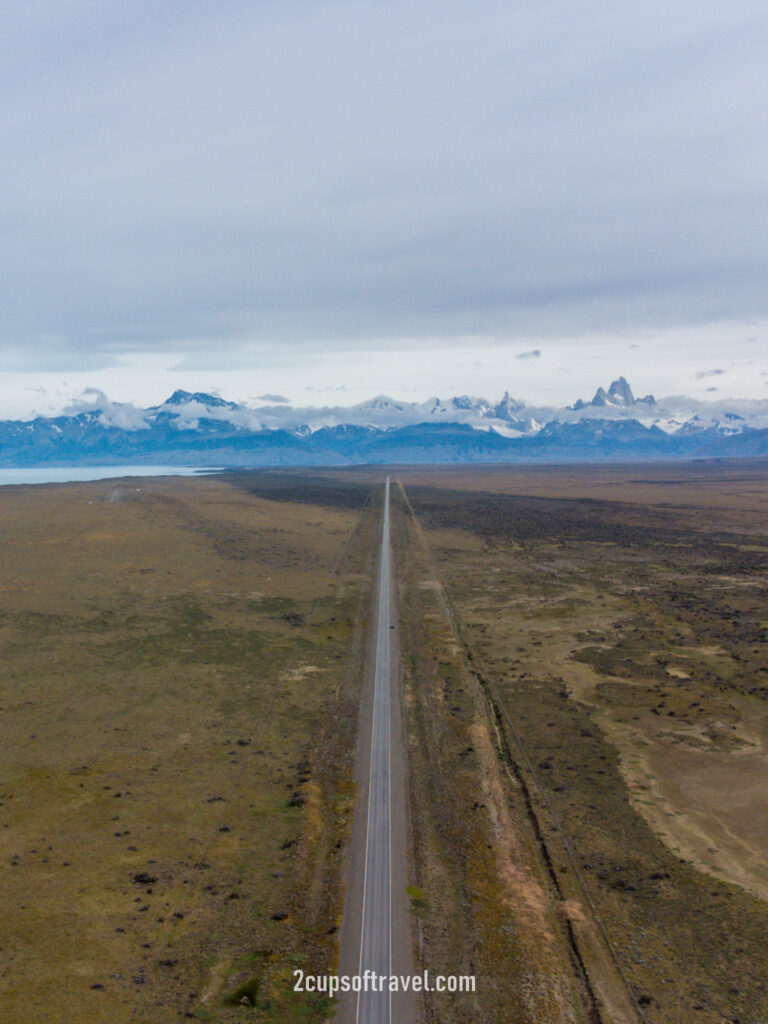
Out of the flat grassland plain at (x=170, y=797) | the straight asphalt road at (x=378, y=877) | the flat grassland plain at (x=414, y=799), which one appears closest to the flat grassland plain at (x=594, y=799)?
the flat grassland plain at (x=414, y=799)

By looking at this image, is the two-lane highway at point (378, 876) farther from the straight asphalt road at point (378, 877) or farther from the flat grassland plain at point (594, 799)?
the flat grassland plain at point (594, 799)

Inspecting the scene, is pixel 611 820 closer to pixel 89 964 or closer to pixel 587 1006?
pixel 587 1006

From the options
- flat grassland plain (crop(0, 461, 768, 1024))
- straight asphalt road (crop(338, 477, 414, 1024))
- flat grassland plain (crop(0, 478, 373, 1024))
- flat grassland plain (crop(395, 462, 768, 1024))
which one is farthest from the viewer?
flat grassland plain (crop(395, 462, 768, 1024))

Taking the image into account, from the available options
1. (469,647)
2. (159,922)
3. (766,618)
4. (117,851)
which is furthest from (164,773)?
(766,618)

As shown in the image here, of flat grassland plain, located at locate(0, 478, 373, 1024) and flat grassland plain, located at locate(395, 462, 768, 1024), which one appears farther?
flat grassland plain, located at locate(395, 462, 768, 1024)

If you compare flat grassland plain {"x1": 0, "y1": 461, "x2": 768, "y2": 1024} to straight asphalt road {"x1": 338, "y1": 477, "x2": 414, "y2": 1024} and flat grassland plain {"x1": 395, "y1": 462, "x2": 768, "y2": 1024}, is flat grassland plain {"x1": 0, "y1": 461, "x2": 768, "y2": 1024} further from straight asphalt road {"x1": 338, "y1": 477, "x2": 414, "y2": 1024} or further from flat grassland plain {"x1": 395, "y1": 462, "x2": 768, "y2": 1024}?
straight asphalt road {"x1": 338, "y1": 477, "x2": 414, "y2": 1024}

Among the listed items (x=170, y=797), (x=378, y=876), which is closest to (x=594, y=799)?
(x=378, y=876)

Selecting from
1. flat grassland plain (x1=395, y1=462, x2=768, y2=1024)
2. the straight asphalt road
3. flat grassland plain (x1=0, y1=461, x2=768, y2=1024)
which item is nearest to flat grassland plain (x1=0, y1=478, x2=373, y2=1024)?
flat grassland plain (x1=0, y1=461, x2=768, y2=1024)
